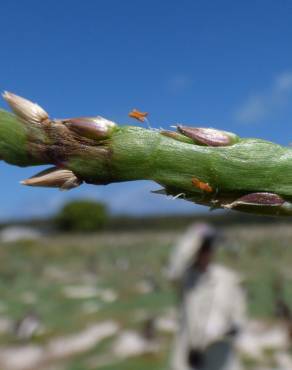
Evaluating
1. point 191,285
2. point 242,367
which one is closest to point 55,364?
point 242,367

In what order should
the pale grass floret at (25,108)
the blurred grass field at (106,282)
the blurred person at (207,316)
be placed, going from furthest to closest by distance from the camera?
the blurred grass field at (106,282)
the blurred person at (207,316)
the pale grass floret at (25,108)

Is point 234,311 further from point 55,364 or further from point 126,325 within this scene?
point 126,325

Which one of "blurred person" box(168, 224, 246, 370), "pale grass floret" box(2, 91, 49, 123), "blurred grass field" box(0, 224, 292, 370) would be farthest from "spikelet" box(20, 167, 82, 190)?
"blurred grass field" box(0, 224, 292, 370)

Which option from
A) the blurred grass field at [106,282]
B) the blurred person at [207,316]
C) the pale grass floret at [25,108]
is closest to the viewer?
the pale grass floret at [25,108]

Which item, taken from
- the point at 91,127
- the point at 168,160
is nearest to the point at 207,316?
the point at 168,160

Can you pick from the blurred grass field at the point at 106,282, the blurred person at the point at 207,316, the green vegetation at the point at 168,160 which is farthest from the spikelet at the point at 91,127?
the blurred grass field at the point at 106,282

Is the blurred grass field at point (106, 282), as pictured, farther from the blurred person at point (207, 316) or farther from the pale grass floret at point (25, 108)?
the pale grass floret at point (25, 108)
